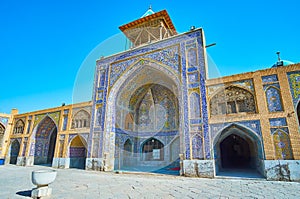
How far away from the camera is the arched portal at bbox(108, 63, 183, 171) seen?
36.1ft

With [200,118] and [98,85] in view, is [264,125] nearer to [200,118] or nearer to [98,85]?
[200,118]

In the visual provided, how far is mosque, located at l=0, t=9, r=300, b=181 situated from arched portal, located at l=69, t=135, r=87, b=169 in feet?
0.21

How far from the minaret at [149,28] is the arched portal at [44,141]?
899 centimetres

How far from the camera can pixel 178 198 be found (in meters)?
4.21

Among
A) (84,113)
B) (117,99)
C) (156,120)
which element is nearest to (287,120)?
(156,120)

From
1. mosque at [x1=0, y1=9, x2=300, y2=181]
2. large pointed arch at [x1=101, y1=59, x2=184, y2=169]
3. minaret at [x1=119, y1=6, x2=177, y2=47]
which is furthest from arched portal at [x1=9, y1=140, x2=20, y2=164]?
minaret at [x1=119, y1=6, x2=177, y2=47]

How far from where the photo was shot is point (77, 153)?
40.6ft

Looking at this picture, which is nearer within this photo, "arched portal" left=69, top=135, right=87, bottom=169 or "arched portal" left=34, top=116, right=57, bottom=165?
"arched portal" left=69, top=135, right=87, bottom=169

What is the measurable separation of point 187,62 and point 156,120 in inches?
187

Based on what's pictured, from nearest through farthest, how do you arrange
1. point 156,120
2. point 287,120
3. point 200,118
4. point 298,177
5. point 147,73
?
1. point 298,177
2. point 287,120
3. point 200,118
4. point 147,73
5. point 156,120

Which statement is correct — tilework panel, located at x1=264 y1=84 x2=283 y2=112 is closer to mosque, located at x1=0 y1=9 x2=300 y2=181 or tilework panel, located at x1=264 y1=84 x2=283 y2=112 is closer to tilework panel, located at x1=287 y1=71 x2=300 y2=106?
mosque, located at x1=0 y1=9 x2=300 y2=181

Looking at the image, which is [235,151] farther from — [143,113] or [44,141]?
[44,141]

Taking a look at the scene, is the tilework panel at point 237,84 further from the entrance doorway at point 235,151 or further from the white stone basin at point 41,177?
the entrance doorway at point 235,151

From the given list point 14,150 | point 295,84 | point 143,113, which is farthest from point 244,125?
point 14,150
